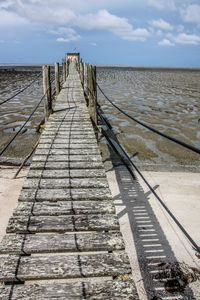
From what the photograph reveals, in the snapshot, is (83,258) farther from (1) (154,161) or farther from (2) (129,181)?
(1) (154,161)

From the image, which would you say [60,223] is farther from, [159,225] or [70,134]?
[70,134]

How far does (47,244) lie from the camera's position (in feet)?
8.66

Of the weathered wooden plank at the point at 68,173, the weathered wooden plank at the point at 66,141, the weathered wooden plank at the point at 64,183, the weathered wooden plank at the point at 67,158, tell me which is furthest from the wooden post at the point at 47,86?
the weathered wooden plank at the point at 64,183

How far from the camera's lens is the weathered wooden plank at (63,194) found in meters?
3.43

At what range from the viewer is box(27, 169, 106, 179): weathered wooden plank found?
4043mm

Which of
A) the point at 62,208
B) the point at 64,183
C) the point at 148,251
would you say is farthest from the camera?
the point at 148,251

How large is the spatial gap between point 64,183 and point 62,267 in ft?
5.34

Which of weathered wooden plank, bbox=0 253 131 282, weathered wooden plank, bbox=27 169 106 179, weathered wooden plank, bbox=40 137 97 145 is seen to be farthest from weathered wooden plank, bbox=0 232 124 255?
weathered wooden plank, bbox=40 137 97 145

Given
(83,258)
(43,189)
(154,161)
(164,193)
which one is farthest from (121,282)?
(154,161)

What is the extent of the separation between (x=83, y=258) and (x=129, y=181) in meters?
5.18

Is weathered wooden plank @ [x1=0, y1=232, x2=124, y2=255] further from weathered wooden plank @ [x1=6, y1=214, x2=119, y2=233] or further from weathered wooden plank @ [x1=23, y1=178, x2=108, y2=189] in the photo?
weathered wooden plank @ [x1=23, y1=178, x2=108, y2=189]

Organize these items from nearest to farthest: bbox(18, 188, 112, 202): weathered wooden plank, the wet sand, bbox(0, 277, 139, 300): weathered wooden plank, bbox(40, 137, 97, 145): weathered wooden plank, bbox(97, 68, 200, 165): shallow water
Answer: bbox(0, 277, 139, 300): weathered wooden plank < bbox(18, 188, 112, 202): weathered wooden plank < the wet sand < bbox(40, 137, 97, 145): weathered wooden plank < bbox(97, 68, 200, 165): shallow water

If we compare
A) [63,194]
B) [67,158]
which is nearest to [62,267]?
[63,194]

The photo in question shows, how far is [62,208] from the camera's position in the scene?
128 inches
